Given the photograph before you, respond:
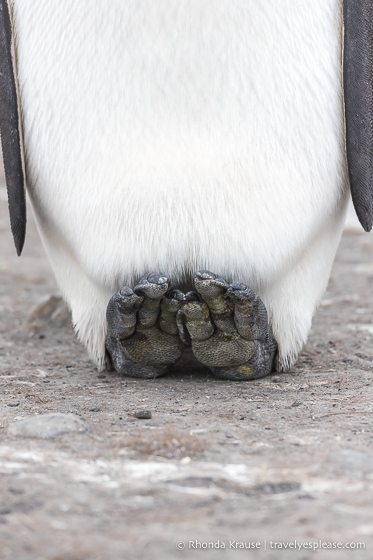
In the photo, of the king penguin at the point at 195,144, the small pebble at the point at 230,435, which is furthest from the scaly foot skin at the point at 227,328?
the small pebble at the point at 230,435

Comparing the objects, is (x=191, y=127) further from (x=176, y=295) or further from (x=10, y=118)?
(x=10, y=118)

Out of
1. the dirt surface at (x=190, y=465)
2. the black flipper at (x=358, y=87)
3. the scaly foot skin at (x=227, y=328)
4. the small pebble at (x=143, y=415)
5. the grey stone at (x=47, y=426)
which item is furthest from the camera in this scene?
the black flipper at (x=358, y=87)

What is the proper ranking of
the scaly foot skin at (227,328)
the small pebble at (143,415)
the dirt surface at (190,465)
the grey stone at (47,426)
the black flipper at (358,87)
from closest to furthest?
the dirt surface at (190,465) < the grey stone at (47,426) < the small pebble at (143,415) < the scaly foot skin at (227,328) < the black flipper at (358,87)

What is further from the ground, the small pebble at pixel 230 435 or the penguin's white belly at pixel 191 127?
the penguin's white belly at pixel 191 127

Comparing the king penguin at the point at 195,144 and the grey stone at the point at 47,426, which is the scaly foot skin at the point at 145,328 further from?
the grey stone at the point at 47,426

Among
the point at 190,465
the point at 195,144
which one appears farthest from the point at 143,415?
the point at 195,144

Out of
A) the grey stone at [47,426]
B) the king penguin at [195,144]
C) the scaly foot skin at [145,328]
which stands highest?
the king penguin at [195,144]

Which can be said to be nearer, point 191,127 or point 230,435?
point 230,435
